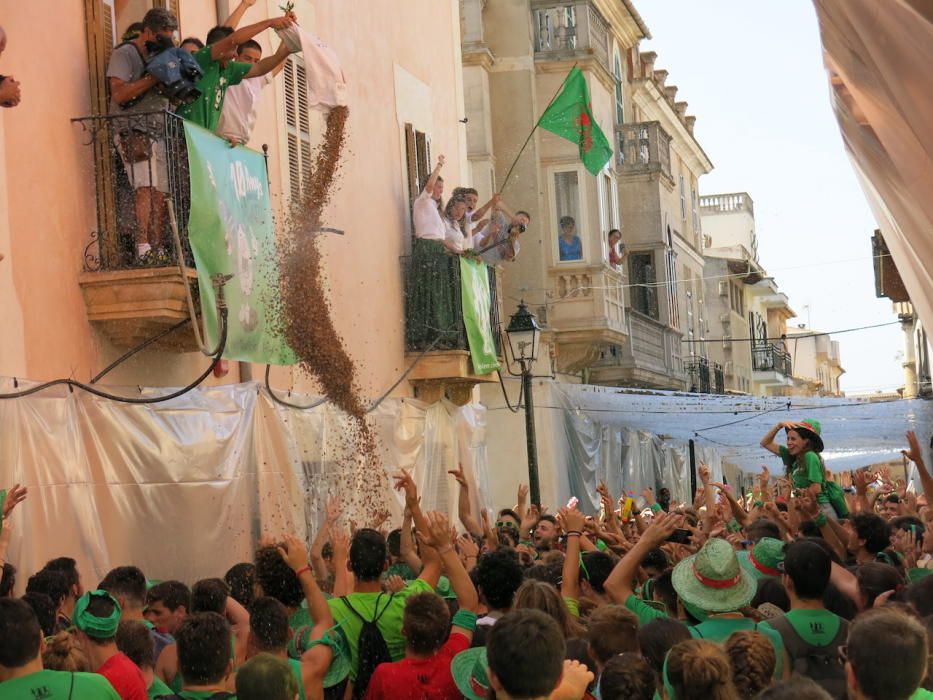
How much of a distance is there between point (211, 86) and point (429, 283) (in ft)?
19.9

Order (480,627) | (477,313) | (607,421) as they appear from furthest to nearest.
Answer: (607,421)
(477,313)
(480,627)

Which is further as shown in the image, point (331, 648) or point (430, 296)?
point (430, 296)

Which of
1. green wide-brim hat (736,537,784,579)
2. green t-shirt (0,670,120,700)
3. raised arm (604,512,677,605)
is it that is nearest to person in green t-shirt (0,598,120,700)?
green t-shirt (0,670,120,700)

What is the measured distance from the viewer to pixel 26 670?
4.96 m

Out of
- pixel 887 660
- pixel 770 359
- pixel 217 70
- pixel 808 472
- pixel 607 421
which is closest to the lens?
pixel 887 660

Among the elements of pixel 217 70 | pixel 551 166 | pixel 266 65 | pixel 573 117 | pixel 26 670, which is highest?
pixel 573 117

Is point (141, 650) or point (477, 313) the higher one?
point (477, 313)

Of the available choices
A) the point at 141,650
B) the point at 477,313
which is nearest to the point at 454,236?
the point at 477,313

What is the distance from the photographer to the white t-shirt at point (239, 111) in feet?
40.1

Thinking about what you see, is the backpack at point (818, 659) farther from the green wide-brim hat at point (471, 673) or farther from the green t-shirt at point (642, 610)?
the green wide-brim hat at point (471, 673)

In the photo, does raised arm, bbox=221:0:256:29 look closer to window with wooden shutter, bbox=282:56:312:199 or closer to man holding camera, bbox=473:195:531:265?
window with wooden shutter, bbox=282:56:312:199

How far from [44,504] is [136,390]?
5.94ft

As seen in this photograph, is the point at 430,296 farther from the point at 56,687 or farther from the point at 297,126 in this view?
the point at 56,687

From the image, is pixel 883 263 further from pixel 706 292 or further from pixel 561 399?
pixel 706 292
